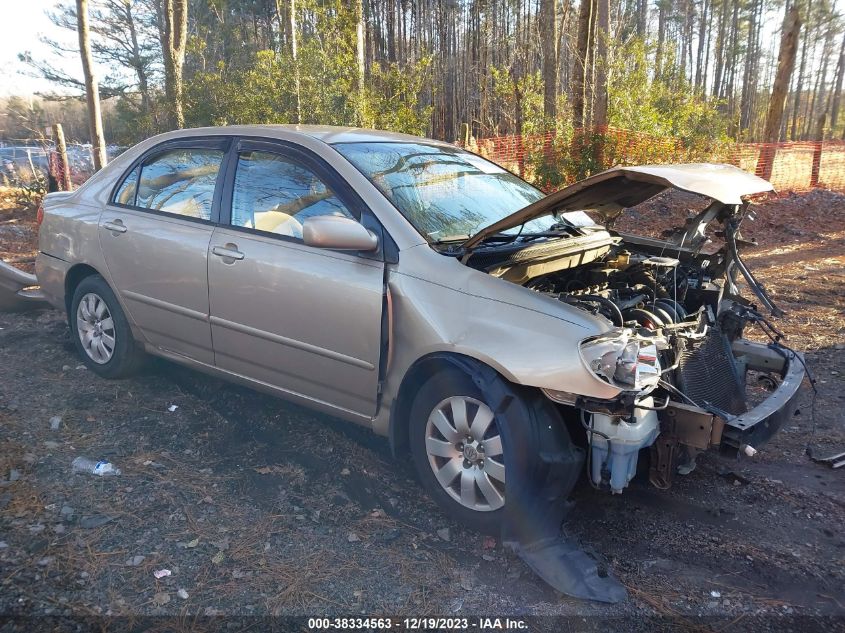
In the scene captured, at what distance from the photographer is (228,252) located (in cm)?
376

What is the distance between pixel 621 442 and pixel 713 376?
93 centimetres

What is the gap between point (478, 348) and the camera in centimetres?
293

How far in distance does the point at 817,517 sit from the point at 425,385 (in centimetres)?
207

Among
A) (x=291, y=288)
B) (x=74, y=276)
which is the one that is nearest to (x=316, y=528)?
(x=291, y=288)

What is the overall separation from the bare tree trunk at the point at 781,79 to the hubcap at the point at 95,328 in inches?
687

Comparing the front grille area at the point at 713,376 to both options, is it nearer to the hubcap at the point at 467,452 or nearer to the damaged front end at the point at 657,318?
the damaged front end at the point at 657,318

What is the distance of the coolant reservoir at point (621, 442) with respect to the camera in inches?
112

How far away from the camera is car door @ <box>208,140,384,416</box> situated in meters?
3.31

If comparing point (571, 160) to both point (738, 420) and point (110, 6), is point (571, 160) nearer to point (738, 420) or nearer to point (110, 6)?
point (738, 420)

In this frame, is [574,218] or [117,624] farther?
[574,218]

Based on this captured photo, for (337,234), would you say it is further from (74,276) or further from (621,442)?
(74,276)

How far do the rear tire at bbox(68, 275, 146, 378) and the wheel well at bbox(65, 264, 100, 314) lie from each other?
0.16 ft

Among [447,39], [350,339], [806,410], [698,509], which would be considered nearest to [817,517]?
[698,509]

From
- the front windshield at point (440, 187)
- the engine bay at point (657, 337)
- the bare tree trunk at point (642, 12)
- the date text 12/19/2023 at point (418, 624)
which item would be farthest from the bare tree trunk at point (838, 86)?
the date text 12/19/2023 at point (418, 624)
